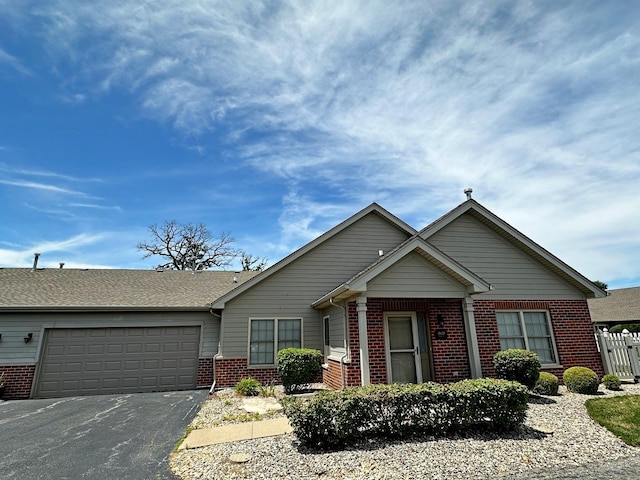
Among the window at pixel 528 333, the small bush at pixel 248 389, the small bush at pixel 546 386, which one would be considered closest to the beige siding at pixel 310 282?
the small bush at pixel 248 389

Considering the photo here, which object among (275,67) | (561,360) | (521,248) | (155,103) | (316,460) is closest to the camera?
(316,460)

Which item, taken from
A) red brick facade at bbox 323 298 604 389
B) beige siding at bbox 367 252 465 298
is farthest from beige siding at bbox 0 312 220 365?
beige siding at bbox 367 252 465 298

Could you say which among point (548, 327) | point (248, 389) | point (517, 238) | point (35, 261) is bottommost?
point (248, 389)

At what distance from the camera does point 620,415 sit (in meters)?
6.86

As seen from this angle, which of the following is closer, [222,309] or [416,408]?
[416,408]

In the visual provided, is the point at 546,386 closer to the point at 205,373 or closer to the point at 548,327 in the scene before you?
the point at 548,327

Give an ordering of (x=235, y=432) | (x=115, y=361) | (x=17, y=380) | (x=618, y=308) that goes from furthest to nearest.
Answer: (x=618, y=308) → (x=115, y=361) → (x=17, y=380) → (x=235, y=432)

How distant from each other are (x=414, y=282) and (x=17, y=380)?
13559 millimetres

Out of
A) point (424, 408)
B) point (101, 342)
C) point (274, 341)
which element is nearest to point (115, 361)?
point (101, 342)

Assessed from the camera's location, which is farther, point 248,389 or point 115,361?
point 115,361

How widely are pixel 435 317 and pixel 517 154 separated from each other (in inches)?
214

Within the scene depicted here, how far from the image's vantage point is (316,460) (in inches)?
195

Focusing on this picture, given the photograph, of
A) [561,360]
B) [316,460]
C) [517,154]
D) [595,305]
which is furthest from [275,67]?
[595,305]

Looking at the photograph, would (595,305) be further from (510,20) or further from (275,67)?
(275,67)
